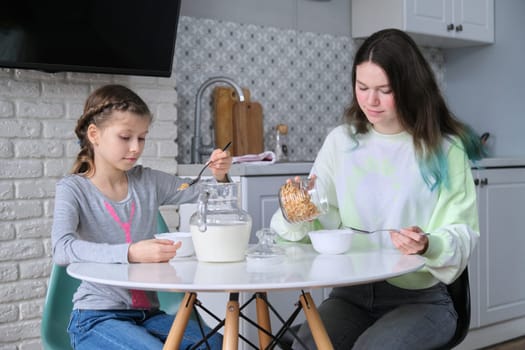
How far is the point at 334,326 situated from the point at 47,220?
1.32 metres

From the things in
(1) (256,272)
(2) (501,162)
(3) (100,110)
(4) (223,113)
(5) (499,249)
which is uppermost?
(4) (223,113)

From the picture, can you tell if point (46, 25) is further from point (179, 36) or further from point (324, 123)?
point (324, 123)

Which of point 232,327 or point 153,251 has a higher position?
point 153,251

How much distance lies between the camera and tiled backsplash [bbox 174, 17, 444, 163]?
10.7 ft

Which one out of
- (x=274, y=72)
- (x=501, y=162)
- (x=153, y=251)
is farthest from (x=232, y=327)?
(x=501, y=162)

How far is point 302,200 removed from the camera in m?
1.64

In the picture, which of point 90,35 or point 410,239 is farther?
point 90,35

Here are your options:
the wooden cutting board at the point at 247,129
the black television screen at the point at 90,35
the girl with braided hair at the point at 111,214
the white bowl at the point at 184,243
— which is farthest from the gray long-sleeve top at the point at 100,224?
the wooden cutting board at the point at 247,129

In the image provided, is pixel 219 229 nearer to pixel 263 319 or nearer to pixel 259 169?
pixel 263 319

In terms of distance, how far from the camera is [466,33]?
3936 mm

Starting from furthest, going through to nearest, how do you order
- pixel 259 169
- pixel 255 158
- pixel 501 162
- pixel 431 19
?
1. pixel 431 19
2. pixel 501 162
3. pixel 255 158
4. pixel 259 169

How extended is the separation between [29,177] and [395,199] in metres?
1.42

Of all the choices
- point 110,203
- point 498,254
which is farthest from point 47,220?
point 498,254

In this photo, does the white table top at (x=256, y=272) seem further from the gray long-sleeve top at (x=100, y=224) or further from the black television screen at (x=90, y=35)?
the black television screen at (x=90, y=35)
